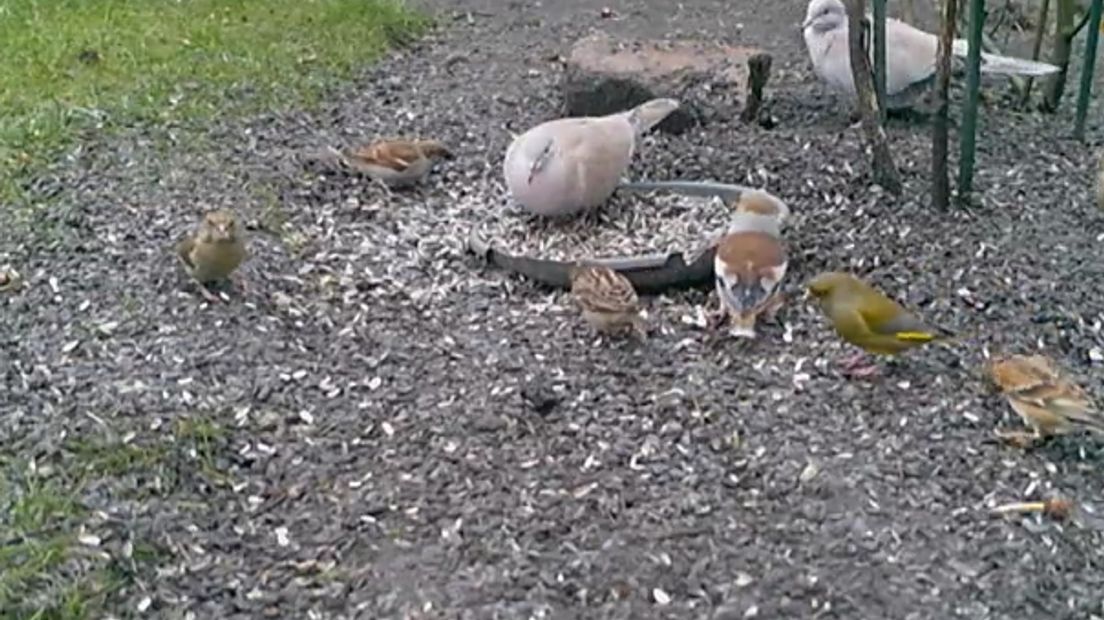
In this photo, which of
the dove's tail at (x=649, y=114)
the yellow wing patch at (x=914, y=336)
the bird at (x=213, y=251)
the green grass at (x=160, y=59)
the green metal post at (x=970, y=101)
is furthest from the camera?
the green grass at (x=160, y=59)

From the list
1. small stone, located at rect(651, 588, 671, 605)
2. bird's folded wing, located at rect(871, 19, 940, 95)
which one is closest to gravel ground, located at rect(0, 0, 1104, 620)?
small stone, located at rect(651, 588, 671, 605)

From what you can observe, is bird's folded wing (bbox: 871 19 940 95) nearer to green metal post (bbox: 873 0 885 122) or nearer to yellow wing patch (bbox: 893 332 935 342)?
green metal post (bbox: 873 0 885 122)

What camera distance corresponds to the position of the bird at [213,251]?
4.38 metres

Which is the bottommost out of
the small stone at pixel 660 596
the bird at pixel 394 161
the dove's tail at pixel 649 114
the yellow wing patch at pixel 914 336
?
the bird at pixel 394 161

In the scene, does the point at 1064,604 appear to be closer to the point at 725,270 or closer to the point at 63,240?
the point at 725,270

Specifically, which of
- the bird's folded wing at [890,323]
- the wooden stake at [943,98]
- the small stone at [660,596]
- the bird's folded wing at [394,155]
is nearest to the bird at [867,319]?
the bird's folded wing at [890,323]

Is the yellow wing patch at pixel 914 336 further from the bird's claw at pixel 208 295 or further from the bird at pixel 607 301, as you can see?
the bird's claw at pixel 208 295

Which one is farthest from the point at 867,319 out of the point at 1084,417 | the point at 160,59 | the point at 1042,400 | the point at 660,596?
the point at 160,59

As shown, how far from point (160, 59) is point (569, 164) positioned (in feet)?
9.78

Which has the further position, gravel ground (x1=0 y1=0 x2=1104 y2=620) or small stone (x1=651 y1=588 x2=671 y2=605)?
gravel ground (x1=0 y1=0 x2=1104 y2=620)

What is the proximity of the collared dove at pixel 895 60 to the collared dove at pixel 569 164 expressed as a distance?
1305 mm

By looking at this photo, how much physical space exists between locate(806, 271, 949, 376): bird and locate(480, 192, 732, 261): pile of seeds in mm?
763

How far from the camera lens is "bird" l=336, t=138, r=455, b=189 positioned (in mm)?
5430

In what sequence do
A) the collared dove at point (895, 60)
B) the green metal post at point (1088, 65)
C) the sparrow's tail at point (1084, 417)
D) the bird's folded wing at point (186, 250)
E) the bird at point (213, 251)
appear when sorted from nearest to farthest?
the sparrow's tail at point (1084, 417)
the bird at point (213, 251)
the bird's folded wing at point (186, 250)
the green metal post at point (1088, 65)
the collared dove at point (895, 60)
